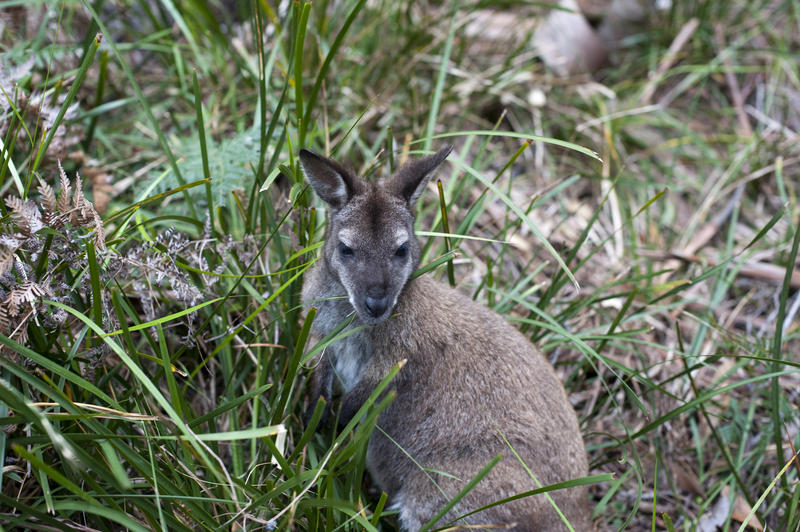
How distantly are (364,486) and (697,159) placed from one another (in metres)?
4.42

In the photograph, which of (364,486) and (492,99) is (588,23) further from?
(364,486)

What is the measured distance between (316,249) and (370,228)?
48 centimetres

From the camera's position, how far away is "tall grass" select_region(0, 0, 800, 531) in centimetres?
284

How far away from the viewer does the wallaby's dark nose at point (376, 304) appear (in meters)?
3.21

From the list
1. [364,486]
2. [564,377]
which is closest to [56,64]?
[364,486]

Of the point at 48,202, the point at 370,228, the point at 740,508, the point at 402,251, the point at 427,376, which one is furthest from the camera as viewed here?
the point at 740,508

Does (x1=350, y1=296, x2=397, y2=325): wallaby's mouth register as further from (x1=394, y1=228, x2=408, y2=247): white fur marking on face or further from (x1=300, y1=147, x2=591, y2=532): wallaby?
(x1=394, y1=228, x2=408, y2=247): white fur marking on face

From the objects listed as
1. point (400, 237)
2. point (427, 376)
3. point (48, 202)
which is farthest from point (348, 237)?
point (48, 202)

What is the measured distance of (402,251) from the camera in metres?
3.43

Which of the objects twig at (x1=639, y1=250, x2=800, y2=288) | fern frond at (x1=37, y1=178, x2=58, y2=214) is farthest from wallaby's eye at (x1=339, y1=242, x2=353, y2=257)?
twig at (x1=639, y1=250, x2=800, y2=288)

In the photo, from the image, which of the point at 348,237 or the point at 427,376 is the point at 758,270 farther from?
the point at 348,237

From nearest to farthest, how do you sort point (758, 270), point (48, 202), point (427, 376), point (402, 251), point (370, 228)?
1. point (48, 202)
2. point (370, 228)
3. point (402, 251)
4. point (427, 376)
5. point (758, 270)

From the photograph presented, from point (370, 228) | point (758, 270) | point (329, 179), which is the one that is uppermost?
point (329, 179)

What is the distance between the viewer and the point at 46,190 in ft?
9.25
